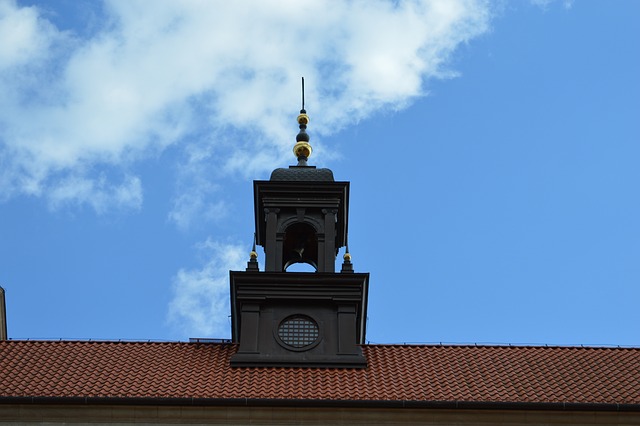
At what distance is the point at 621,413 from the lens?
26359 millimetres

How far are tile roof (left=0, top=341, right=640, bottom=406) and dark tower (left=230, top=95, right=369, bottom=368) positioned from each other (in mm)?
638

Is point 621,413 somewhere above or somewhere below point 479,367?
below

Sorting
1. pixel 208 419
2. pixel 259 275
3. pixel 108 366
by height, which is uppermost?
pixel 259 275

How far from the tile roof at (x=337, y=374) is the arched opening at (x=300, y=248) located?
3663mm

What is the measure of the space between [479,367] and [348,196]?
6411 millimetres

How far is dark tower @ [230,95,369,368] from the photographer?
30.2 metres

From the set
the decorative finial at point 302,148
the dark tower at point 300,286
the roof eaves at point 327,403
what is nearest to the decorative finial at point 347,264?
the dark tower at point 300,286

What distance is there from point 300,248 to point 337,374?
5594 mm

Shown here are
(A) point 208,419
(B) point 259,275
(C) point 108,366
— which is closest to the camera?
(A) point 208,419

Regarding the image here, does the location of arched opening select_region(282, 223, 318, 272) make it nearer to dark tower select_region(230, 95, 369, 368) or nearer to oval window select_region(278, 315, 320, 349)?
dark tower select_region(230, 95, 369, 368)

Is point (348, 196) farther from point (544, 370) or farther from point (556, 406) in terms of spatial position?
point (556, 406)

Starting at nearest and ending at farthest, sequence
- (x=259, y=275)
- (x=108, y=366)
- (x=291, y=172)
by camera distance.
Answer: (x=108, y=366), (x=259, y=275), (x=291, y=172)

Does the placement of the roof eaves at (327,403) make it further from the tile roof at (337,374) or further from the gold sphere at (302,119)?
the gold sphere at (302,119)

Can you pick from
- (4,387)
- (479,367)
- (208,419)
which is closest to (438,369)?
(479,367)
